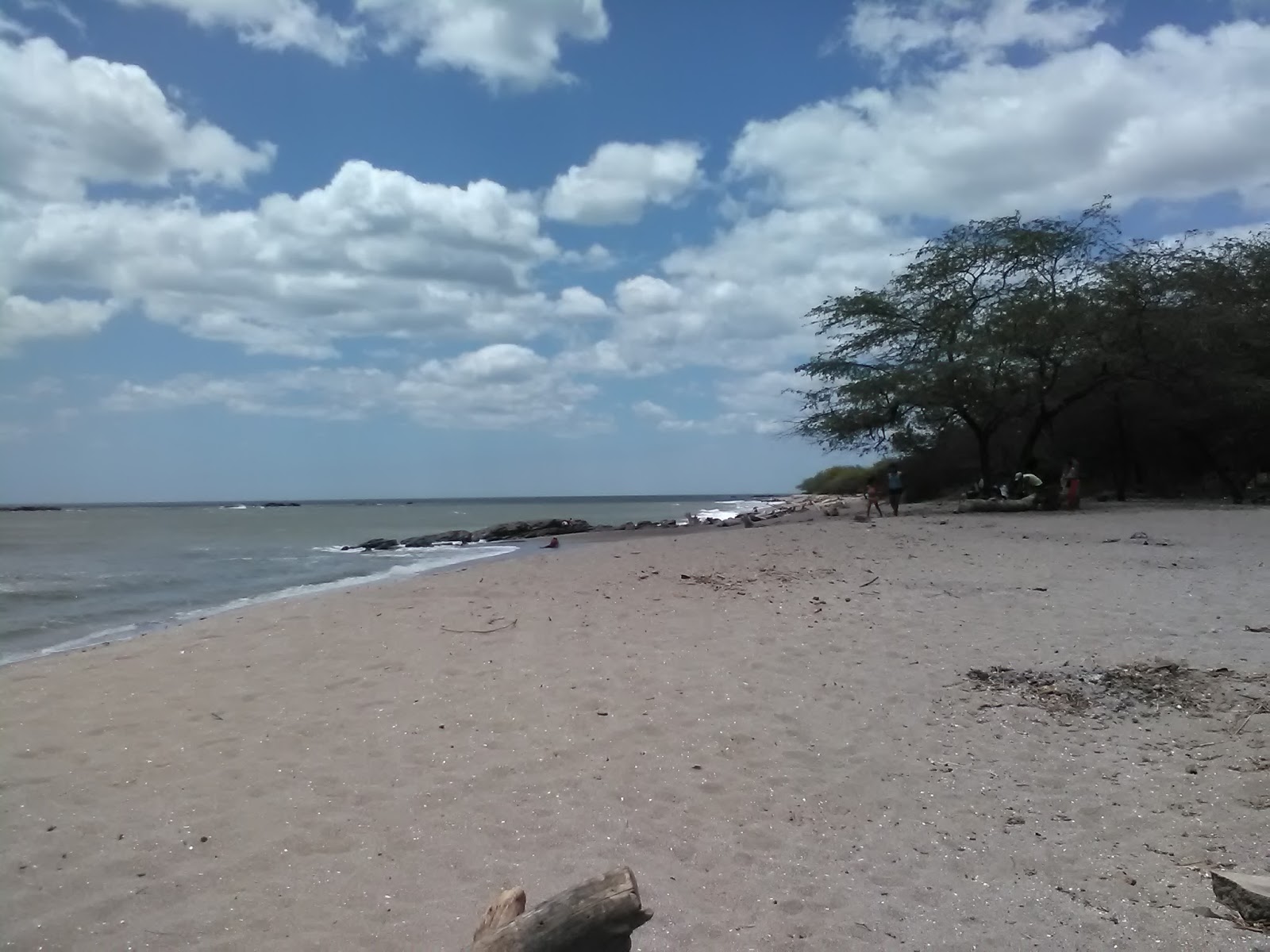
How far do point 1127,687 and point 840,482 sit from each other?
1784 inches

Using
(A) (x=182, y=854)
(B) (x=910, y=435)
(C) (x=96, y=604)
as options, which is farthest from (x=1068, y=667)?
(B) (x=910, y=435)

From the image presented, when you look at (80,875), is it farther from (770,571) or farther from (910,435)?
(910,435)

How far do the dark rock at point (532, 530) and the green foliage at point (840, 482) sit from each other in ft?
46.9

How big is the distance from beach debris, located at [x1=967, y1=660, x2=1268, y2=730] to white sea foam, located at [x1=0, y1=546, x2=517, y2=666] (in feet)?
33.2

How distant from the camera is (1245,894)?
149 inches

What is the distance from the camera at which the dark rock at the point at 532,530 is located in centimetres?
A: 3494

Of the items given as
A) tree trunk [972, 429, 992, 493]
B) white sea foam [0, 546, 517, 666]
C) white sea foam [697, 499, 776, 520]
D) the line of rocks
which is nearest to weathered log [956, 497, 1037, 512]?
tree trunk [972, 429, 992, 493]

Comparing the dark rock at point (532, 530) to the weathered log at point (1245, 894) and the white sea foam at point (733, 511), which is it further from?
the weathered log at point (1245, 894)

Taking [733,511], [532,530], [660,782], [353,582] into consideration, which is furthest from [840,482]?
[660,782]

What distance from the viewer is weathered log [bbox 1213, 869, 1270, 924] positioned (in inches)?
147

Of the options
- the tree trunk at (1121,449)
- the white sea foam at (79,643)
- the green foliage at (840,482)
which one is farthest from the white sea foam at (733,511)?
the white sea foam at (79,643)

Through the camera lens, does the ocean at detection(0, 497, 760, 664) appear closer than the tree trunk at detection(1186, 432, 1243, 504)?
Yes

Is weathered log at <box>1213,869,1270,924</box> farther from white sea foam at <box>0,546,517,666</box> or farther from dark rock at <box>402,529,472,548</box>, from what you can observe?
dark rock at <box>402,529,472,548</box>

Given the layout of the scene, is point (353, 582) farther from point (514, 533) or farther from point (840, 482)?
point (840, 482)
